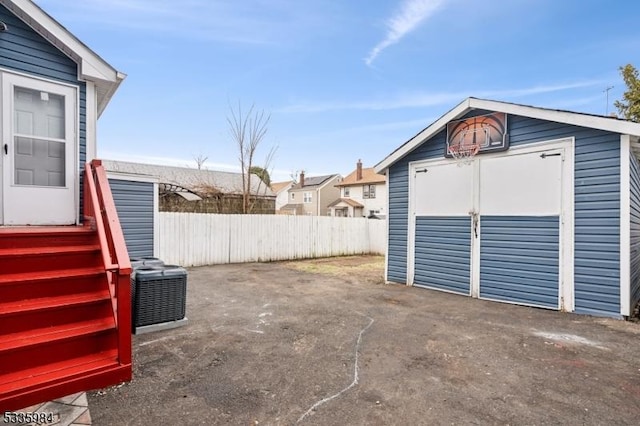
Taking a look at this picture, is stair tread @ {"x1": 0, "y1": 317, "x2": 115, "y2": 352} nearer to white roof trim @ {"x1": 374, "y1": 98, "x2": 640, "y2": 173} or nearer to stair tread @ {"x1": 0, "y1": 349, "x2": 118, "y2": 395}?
stair tread @ {"x1": 0, "y1": 349, "x2": 118, "y2": 395}

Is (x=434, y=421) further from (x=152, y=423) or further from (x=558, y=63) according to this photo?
(x=558, y=63)

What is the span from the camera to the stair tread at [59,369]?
2.31m

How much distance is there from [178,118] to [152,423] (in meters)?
17.5

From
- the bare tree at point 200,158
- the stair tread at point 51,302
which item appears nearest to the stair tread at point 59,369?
the stair tread at point 51,302

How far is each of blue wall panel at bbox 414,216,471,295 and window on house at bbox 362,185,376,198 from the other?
22014 millimetres

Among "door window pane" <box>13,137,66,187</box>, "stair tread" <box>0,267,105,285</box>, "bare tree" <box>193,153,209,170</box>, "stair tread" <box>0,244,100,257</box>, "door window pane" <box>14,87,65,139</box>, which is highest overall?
"bare tree" <box>193,153,209,170</box>

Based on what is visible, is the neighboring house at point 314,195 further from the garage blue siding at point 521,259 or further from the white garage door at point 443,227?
the garage blue siding at point 521,259

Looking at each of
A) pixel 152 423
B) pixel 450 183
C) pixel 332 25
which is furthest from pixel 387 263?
pixel 332 25

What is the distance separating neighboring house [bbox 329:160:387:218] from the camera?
28500 millimetres

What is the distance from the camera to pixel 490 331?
169 inches

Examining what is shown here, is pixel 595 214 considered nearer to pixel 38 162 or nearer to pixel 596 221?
pixel 596 221

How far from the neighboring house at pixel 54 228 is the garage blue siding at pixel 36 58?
0.01m

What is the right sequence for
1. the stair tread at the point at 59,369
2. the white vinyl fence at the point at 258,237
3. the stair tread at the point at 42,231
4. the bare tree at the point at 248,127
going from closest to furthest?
the stair tread at the point at 59,369, the stair tread at the point at 42,231, the white vinyl fence at the point at 258,237, the bare tree at the point at 248,127

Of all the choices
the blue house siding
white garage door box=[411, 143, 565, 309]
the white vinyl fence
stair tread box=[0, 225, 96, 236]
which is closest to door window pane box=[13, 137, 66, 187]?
stair tread box=[0, 225, 96, 236]
